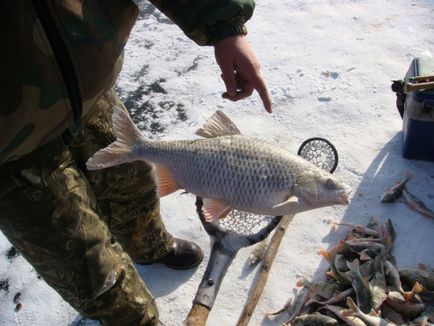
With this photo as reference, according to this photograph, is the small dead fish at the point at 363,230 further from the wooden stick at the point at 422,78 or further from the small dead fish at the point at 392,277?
the wooden stick at the point at 422,78

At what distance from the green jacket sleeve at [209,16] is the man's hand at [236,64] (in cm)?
3

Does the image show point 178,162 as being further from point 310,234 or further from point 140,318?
point 310,234

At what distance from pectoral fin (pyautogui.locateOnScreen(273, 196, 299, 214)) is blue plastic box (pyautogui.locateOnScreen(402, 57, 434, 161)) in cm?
142

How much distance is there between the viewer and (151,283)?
2.81 metres

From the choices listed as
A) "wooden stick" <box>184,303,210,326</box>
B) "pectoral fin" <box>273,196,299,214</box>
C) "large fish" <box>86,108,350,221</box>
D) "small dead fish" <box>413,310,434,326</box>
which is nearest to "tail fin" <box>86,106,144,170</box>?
"large fish" <box>86,108,350,221</box>

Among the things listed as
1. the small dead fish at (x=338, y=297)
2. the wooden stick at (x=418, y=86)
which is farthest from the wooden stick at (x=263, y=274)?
the wooden stick at (x=418, y=86)

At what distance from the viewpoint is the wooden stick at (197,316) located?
6.87 feet

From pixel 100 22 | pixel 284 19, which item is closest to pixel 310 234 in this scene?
pixel 100 22

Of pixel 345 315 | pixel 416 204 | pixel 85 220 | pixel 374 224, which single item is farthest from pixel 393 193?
pixel 85 220

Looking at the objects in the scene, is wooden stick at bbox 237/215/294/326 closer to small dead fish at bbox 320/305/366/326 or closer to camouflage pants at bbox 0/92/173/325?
small dead fish at bbox 320/305/366/326

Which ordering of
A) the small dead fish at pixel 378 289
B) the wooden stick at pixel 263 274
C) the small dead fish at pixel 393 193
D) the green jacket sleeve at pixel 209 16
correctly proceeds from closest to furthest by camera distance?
the green jacket sleeve at pixel 209 16
the small dead fish at pixel 378 289
the wooden stick at pixel 263 274
the small dead fish at pixel 393 193

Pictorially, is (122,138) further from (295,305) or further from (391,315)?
(391,315)

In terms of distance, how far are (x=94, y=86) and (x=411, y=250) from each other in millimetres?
2085

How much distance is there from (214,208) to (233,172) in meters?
0.17
